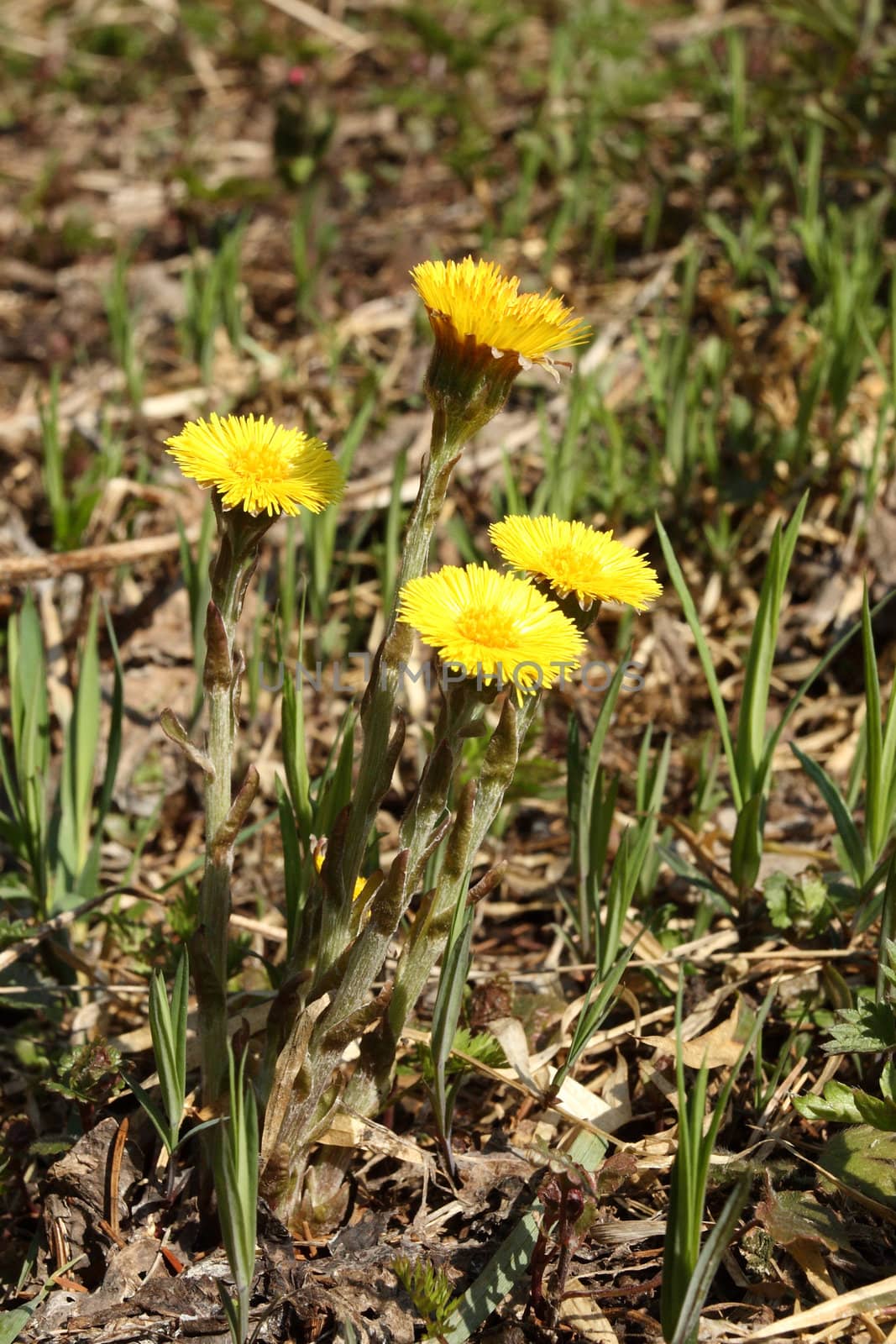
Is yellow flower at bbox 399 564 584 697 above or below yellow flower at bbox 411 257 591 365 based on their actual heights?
below

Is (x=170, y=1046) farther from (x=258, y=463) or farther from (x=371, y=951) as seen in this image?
(x=258, y=463)

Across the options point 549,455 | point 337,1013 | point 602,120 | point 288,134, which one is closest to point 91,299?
point 288,134

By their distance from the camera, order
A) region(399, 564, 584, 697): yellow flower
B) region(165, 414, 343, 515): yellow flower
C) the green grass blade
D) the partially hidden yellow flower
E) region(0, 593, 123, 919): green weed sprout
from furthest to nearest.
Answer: region(0, 593, 123, 919): green weed sprout, the green grass blade, the partially hidden yellow flower, region(165, 414, 343, 515): yellow flower, region(399, 564, 584, 697): yellow flower

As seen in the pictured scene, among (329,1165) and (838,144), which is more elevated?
(838,144)

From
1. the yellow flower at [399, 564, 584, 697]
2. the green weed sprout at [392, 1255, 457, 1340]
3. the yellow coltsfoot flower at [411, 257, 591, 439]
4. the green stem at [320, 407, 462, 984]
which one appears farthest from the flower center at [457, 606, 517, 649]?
the green weed sprout at [392, 1255, 457, 1340]

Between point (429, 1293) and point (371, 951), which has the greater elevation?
point (371, 951)

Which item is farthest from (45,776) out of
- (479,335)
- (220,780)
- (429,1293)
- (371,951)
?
(479,335)

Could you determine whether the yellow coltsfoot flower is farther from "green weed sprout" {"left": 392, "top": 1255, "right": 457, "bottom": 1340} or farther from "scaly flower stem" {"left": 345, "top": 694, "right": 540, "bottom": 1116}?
"green weed sprout" {"left": 392, "top": 1255, "right": 457, "bottom": 1340}

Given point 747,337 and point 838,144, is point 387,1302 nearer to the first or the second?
point 747,337
